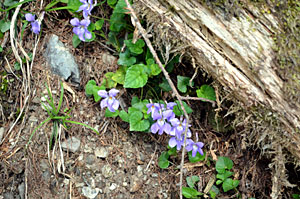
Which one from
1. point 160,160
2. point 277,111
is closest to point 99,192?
point 160,160

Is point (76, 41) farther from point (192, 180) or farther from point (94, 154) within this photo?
point (192, 180)

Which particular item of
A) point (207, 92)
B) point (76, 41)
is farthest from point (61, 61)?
point (207, 92)

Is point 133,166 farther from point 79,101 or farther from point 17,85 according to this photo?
point 17,85

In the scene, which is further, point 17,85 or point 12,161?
point 17,85

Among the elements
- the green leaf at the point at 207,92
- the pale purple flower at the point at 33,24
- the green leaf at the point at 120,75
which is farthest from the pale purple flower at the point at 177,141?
the pale purple flower at the point at 33,24

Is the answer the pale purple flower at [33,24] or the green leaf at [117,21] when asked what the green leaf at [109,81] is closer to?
the green leaf at [117,21]
